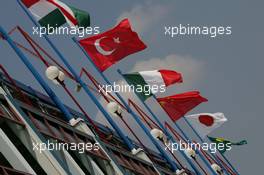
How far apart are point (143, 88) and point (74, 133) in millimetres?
10749

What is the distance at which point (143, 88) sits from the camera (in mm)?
37469

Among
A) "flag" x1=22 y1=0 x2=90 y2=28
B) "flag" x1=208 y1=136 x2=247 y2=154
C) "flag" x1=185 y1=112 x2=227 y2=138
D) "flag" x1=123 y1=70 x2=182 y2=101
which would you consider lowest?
"flag" x1=208 y1=136 x2=247 y2=154

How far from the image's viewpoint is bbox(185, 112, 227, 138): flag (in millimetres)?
43500

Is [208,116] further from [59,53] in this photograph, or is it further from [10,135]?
[10,135]

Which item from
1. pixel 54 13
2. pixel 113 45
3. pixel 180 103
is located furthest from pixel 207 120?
pixel 54 13

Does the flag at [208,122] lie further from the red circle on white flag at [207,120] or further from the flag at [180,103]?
the flag at [180,103]

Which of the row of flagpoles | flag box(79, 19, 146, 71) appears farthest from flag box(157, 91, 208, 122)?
flag box(79, 19, 146, 71)

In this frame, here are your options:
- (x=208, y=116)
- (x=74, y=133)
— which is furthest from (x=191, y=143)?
(x=74, y=133)

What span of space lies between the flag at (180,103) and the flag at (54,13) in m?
11.8

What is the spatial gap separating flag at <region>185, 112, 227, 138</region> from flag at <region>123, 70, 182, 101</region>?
778 centimetres

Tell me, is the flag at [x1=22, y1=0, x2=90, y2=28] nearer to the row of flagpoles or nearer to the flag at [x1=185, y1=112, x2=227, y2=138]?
the row of flagpoles

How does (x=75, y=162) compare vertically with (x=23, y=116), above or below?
below

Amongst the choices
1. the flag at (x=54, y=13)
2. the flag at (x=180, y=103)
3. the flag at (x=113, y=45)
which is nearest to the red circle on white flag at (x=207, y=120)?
the flag at (x=180, y=103)

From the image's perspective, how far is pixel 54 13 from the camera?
2975 cm
